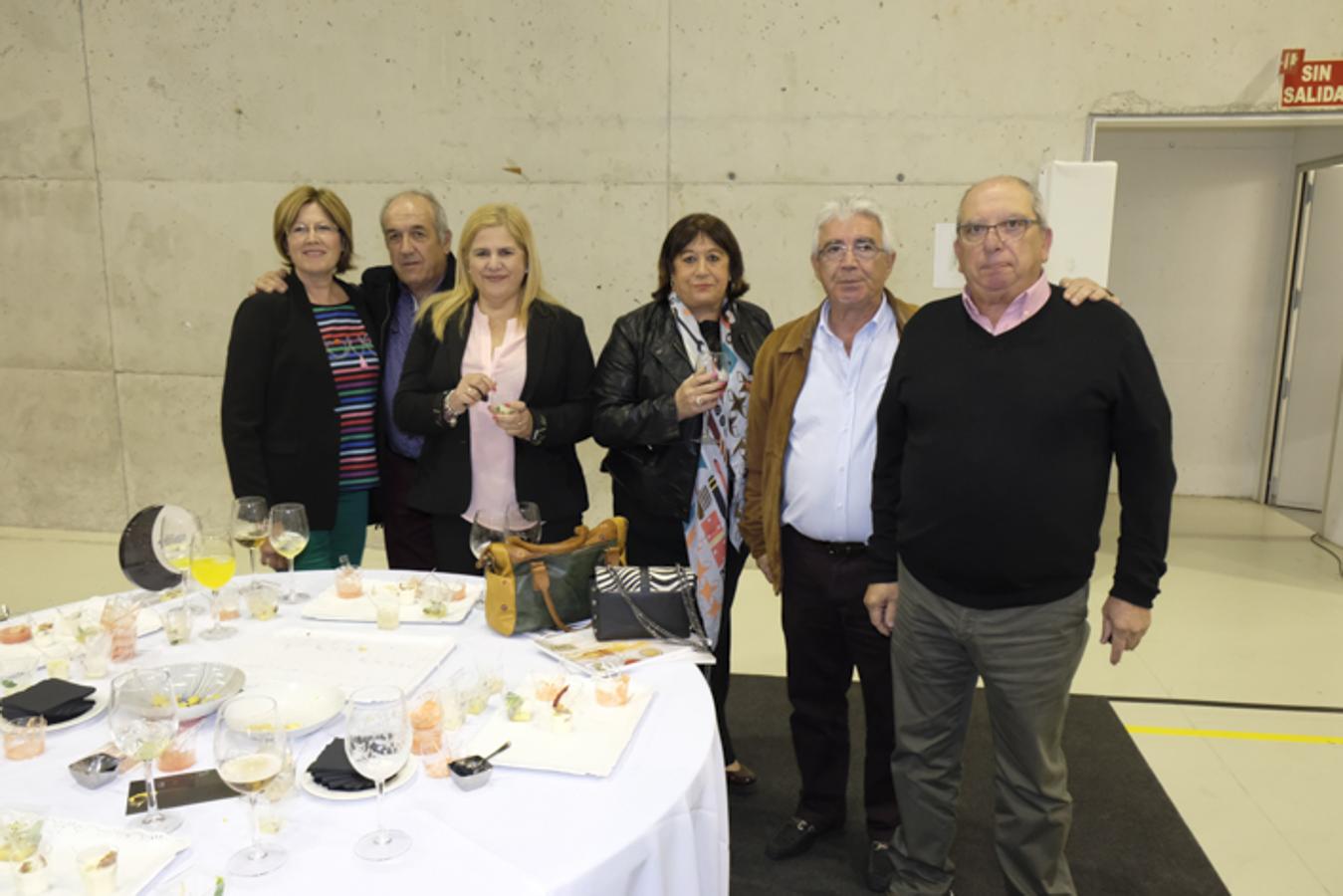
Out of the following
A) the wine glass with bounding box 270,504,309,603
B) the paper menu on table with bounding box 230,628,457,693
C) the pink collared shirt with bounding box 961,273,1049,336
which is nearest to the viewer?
the paper menu on table with bounding box 230,628,457,693

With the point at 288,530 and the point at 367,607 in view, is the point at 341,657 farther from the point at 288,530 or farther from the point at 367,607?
the point at 288,530

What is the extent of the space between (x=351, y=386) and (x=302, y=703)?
1653 mm

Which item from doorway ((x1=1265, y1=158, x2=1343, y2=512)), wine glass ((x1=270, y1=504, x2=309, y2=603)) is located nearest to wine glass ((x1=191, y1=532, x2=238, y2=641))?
wine glass ((x1=270, y1=504, x2=309, y2=603))

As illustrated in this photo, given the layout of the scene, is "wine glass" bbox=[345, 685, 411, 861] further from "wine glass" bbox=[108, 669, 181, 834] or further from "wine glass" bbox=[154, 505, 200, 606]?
"wine glass" bbox=[154, 505, 200, 606]


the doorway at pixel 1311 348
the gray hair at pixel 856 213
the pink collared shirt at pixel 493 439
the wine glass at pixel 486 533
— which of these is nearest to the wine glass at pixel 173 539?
the wine glass at pixel 486 533

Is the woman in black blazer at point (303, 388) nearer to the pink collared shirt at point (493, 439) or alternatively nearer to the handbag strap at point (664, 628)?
the pink collared shirt at point (493, 439)

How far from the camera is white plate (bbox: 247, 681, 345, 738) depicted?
1.60 metres

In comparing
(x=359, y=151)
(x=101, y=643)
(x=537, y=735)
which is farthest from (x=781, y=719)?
(x=359, y=151)

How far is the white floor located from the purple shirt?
5.77 feet

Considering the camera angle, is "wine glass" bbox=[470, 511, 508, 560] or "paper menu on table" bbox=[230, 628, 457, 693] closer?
"paper menu on table" bbox=[230, 628, 457, 693]

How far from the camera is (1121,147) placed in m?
6.95

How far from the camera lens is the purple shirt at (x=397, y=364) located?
3.25 meters

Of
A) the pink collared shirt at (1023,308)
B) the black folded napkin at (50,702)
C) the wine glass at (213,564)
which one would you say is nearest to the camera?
the black folded napkin at (50,702)

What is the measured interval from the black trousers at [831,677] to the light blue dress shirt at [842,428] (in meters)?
0.12
